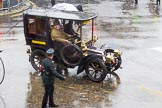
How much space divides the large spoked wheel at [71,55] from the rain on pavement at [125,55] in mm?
1423

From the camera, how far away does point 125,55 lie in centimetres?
1695

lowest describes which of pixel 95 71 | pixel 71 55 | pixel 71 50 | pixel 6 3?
pixel 95 71

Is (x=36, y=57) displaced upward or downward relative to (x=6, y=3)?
downward

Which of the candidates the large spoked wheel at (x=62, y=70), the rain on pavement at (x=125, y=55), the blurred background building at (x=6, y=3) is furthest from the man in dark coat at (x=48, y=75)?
the blurred background building at (x=6, y=3)

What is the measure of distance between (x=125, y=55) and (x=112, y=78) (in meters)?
3.23

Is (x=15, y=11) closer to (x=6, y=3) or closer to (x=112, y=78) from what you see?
(x=6, y=3)

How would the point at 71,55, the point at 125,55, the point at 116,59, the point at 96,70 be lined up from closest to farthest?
the point at 96,70 → the point at 71,55 → the point at 116,59 → the point at 125,55

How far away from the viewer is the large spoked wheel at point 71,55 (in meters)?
13.4

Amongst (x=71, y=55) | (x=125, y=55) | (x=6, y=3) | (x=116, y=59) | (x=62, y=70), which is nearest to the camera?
(x=71, y=55)

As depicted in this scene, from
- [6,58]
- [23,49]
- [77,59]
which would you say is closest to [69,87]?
[77,59]

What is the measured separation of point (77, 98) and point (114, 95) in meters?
1.11

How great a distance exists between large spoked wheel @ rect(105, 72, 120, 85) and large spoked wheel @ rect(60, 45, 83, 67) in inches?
45.3

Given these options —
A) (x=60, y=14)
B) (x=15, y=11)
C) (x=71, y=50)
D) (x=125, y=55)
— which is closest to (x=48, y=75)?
(x=71, y=50)

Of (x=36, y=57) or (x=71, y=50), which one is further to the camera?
(x=36, y=57)
